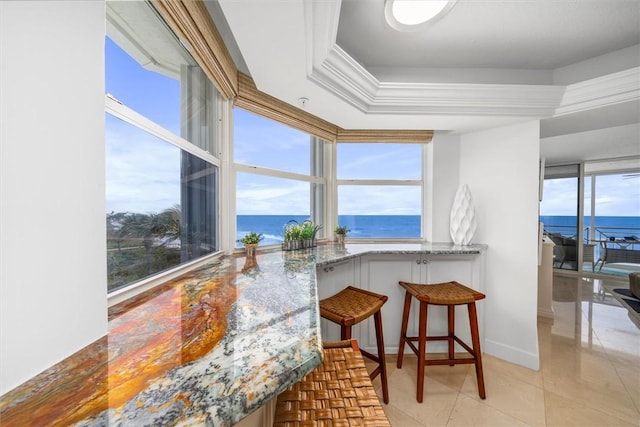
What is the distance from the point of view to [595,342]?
93.2 inches

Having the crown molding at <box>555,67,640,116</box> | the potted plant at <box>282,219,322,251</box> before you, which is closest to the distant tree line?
the potted plant at <box>282,219,322,251</box>

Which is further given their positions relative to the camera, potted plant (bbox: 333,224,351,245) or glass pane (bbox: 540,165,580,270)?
A: glass pane (bbox: 540,165,580,270)

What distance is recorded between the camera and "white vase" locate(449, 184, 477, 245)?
225cm

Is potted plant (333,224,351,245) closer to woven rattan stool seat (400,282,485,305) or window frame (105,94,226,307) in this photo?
woven rattan stool seat (400,282,485,305)

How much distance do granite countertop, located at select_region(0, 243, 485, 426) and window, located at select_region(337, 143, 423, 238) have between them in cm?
180

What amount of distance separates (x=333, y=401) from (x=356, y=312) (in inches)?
29.9

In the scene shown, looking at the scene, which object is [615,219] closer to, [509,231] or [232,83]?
[509,231]

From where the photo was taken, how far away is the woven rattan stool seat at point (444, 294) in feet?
5.62

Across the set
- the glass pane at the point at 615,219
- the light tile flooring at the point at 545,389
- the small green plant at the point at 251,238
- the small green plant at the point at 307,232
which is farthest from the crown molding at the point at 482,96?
the glass pane at the point at 615,219

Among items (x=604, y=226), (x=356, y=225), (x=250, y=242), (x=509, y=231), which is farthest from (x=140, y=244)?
(x=604, y=226)

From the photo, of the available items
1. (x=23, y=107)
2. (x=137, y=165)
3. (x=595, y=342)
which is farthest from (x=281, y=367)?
(x=595, y=342)

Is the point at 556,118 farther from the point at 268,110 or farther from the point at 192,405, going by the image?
the point at 192,405

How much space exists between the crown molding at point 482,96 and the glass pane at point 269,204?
0.90 meters

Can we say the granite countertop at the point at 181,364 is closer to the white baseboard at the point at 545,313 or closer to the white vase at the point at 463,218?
the white vase at the point at 463,218
